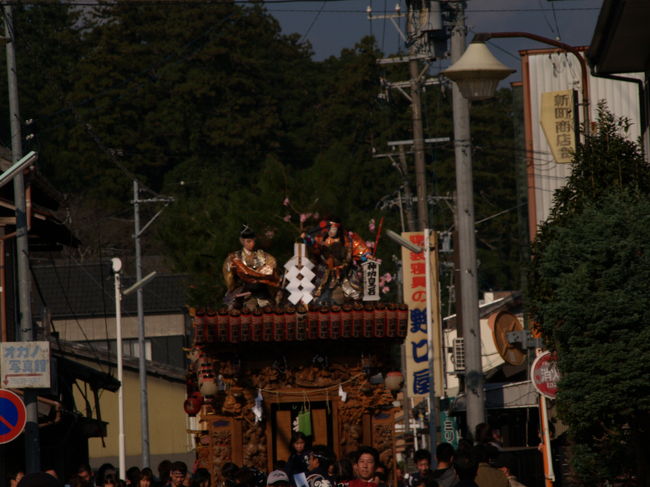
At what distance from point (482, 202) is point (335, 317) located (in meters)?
49.7

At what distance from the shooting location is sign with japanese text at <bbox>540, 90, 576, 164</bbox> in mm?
33156

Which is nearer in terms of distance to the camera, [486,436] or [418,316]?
[486,436]

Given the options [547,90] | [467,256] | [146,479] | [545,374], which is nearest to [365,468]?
[545,374]

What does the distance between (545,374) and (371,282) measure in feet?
21.8

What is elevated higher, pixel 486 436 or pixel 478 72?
pixel 478 72

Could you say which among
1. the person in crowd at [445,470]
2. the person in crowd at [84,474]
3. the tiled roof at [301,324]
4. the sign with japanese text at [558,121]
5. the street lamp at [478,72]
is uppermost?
the sign with japanese text at [558,121]

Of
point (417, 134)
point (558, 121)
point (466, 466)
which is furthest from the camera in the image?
point (417, 134)

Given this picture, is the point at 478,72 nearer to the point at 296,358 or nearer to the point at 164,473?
the point at 164,473

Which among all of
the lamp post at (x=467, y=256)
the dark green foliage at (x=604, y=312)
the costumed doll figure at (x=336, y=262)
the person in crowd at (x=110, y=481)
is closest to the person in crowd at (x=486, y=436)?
the dark green foliage at (x=604, y=312)

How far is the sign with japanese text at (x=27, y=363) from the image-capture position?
2006 cm

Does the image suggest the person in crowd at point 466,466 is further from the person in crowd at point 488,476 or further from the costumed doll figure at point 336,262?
the costumed doll figure at point 336,262

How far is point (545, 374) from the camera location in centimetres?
1675

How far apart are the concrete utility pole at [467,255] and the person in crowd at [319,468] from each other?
2.59 m

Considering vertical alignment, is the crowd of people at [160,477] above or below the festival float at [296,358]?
below
